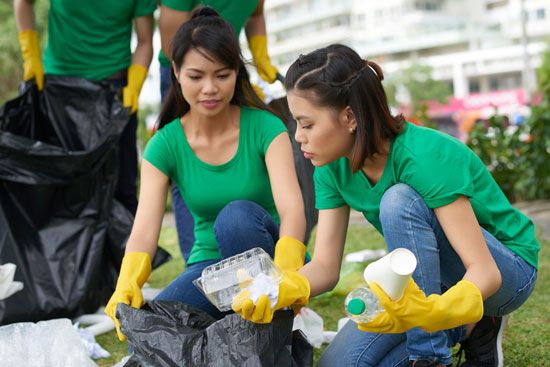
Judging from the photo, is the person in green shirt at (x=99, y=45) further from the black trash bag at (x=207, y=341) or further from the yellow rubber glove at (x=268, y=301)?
the yellow rubber glove at (x=268, y=301)

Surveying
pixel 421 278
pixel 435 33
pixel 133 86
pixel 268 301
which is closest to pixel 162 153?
pixel 268 301

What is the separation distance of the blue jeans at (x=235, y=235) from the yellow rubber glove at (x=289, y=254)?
101mm

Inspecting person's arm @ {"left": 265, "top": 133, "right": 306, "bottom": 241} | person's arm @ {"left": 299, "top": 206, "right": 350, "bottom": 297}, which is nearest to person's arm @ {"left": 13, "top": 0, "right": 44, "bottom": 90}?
person's arm @ {"left": 265, "top": 133, "right": 306, "bottom": 241}

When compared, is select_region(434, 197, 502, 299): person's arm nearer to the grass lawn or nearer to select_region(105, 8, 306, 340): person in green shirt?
select_region(105, 8, 306, 340): person in green shirt

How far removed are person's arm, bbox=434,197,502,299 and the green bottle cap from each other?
250 millimetres

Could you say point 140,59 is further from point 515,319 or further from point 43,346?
point 515,319

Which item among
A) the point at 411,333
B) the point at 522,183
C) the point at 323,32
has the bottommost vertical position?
the point at 323,32

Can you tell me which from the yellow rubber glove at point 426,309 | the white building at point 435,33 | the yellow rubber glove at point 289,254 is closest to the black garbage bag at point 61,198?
the yellow rubber glove at point 289,254

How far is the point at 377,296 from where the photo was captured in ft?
5.10

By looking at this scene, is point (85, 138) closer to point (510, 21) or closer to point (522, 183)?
point (522, 183)

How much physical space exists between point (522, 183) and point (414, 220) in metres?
3.90

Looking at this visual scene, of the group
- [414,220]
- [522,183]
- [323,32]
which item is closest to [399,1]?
[323,32]

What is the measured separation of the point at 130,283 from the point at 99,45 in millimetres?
1495

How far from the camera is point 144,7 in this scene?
3.18 m
